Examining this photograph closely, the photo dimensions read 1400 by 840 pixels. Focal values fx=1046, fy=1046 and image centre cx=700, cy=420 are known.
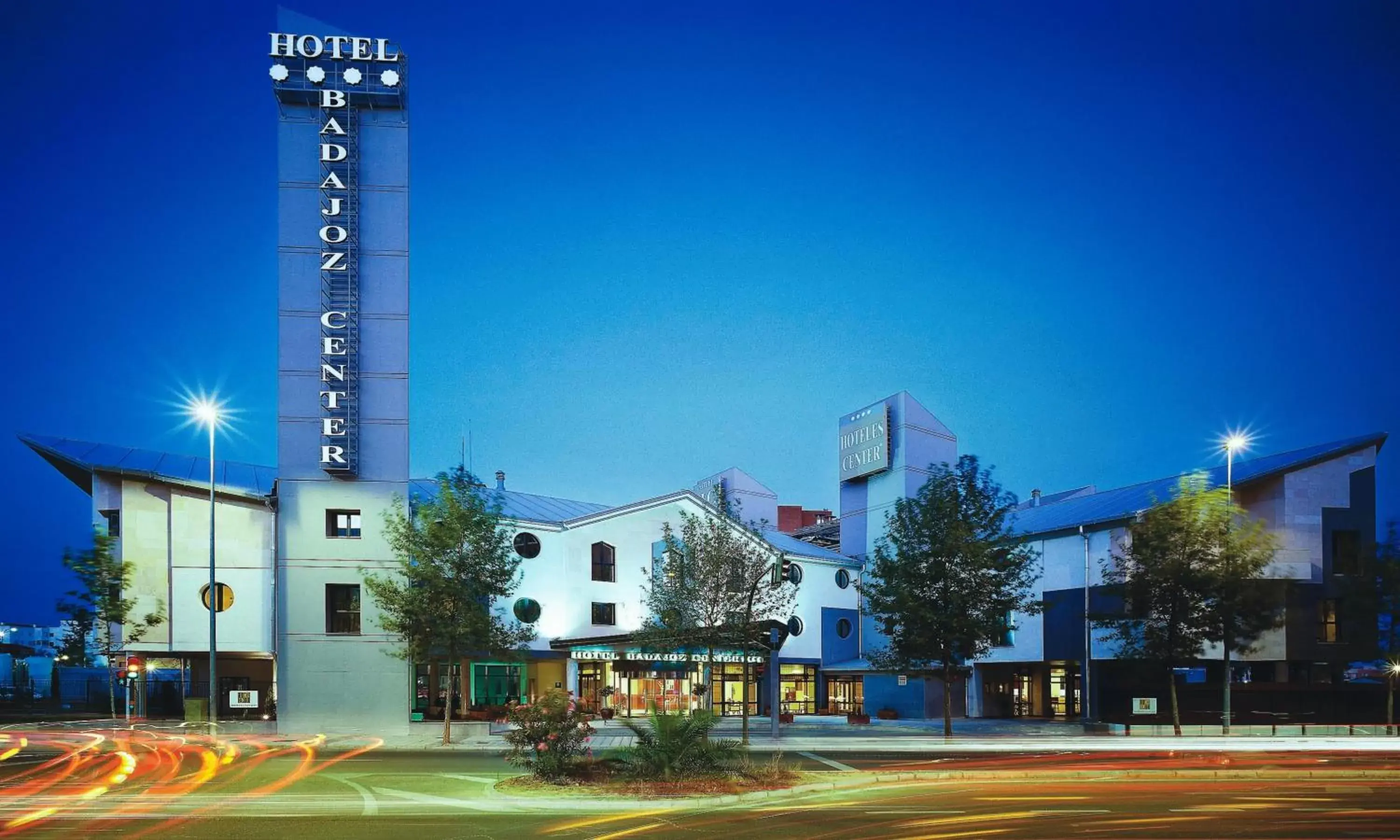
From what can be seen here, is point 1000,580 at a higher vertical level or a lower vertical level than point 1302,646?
higher

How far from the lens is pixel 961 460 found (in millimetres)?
41031

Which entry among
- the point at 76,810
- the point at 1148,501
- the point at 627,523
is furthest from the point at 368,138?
the point at 1148,501

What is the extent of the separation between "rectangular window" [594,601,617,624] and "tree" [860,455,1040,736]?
17.9 metres

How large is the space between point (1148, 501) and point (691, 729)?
32927 mm

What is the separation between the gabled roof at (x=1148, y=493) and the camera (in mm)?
46531

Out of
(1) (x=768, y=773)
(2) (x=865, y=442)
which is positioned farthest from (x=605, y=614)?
(1) (x=768, y=773)

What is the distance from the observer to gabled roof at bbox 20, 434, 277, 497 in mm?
49031

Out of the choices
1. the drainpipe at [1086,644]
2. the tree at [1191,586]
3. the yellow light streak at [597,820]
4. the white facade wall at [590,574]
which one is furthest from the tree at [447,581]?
the drainpipe at [1086,644]

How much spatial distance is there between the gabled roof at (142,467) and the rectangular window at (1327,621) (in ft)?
157

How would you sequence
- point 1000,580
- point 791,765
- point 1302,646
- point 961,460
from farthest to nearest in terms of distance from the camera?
1. point 1302,646
2. point 961,460
3. point 1000,580
4. point 791,765

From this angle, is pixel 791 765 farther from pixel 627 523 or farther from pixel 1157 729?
pixel 627 523

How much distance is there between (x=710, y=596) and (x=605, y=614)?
8.66 m

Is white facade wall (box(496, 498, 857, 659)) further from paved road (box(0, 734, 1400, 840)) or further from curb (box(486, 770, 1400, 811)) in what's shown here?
curb (box(486, 770, 1400, 811))

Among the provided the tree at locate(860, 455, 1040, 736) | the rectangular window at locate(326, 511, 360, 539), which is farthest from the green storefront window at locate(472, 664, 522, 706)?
the tree at locate(860, 455, 1040, 736)
